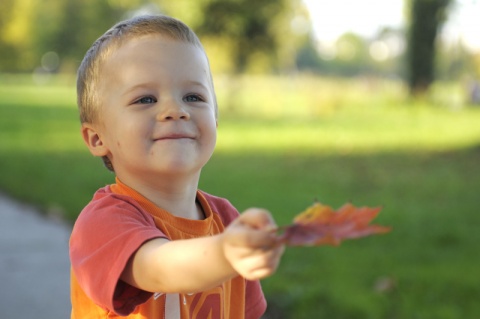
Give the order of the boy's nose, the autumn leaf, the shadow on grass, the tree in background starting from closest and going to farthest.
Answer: the autumn leaf, the boy's nose, the shadow on grass, the tree in background

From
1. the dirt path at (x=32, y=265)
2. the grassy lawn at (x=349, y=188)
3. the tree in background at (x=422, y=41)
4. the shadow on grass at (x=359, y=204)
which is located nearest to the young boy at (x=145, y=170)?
the shadow on grass at (x=359, y=204)

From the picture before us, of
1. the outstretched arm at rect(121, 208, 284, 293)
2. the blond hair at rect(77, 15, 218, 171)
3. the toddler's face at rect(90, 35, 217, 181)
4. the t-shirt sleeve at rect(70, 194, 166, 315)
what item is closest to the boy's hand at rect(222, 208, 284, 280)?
the outstretched arm at rect(121, 208, 284, 293)

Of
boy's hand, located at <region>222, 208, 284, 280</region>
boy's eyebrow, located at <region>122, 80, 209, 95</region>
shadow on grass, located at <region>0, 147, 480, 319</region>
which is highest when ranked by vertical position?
boy's eyebrow, located at <region>122, 80, 209, 95</region>

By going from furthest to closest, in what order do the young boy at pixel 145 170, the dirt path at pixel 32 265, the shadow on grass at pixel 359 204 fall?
1. the dirt path at pixel 32 265
2. the shadow on grass at pixel 359 204
3. the young boy at pixel 145 170

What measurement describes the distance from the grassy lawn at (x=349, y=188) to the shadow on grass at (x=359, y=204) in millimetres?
11

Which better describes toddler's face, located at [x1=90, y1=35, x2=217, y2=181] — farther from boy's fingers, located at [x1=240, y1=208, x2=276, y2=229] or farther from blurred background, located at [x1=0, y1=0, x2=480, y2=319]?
blurred background, located at [x1=0, y1=0, x2=480, y2=319]

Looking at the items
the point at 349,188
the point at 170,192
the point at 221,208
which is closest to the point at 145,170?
the point at 170,192

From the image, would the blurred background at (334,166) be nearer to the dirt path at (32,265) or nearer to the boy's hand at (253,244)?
the dirt path at (32,265)

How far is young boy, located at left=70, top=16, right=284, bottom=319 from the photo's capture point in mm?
1441

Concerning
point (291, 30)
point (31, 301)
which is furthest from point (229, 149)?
point (291, 30)

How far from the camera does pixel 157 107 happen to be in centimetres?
161

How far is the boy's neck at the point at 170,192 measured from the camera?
5.56 ft

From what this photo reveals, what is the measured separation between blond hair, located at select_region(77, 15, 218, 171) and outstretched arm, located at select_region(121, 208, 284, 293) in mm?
467

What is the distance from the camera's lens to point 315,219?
1.15 metres
